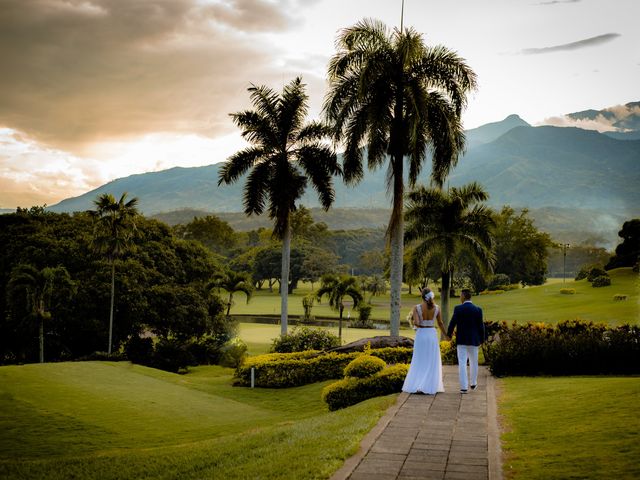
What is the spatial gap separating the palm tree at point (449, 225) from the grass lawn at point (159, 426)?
1272 cm

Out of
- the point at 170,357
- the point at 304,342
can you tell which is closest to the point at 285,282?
the point at 304,342

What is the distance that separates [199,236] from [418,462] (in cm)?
10964

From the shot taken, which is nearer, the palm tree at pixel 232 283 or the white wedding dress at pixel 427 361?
the white wedding dress at pixel 427 361

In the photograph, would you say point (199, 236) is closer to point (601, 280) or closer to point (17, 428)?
point (601, 280)

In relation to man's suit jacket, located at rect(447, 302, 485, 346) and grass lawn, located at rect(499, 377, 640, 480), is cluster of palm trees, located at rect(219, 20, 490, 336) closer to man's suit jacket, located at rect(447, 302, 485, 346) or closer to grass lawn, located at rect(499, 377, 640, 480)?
man's suit jacket, located at rect(447, 302, 485, 346)

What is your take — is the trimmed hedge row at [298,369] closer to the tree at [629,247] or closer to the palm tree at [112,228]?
the palm tree at [112,228]

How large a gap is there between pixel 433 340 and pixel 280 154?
18815mm

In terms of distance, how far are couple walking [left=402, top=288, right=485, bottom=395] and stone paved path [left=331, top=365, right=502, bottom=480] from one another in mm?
415

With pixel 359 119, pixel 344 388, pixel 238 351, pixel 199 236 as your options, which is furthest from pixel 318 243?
pixel 344 388

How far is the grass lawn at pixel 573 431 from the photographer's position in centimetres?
705

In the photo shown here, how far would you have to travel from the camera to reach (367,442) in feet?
28.7

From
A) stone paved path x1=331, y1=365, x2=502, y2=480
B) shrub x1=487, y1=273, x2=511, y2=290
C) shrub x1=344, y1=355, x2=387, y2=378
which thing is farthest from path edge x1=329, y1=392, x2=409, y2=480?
shrub x1=487, y1=273, x2=511, y2=290

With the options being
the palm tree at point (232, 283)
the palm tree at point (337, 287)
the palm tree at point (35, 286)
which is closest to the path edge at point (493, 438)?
the palm tree at point (35, 286)

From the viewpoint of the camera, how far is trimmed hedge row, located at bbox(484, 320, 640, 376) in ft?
48.3
